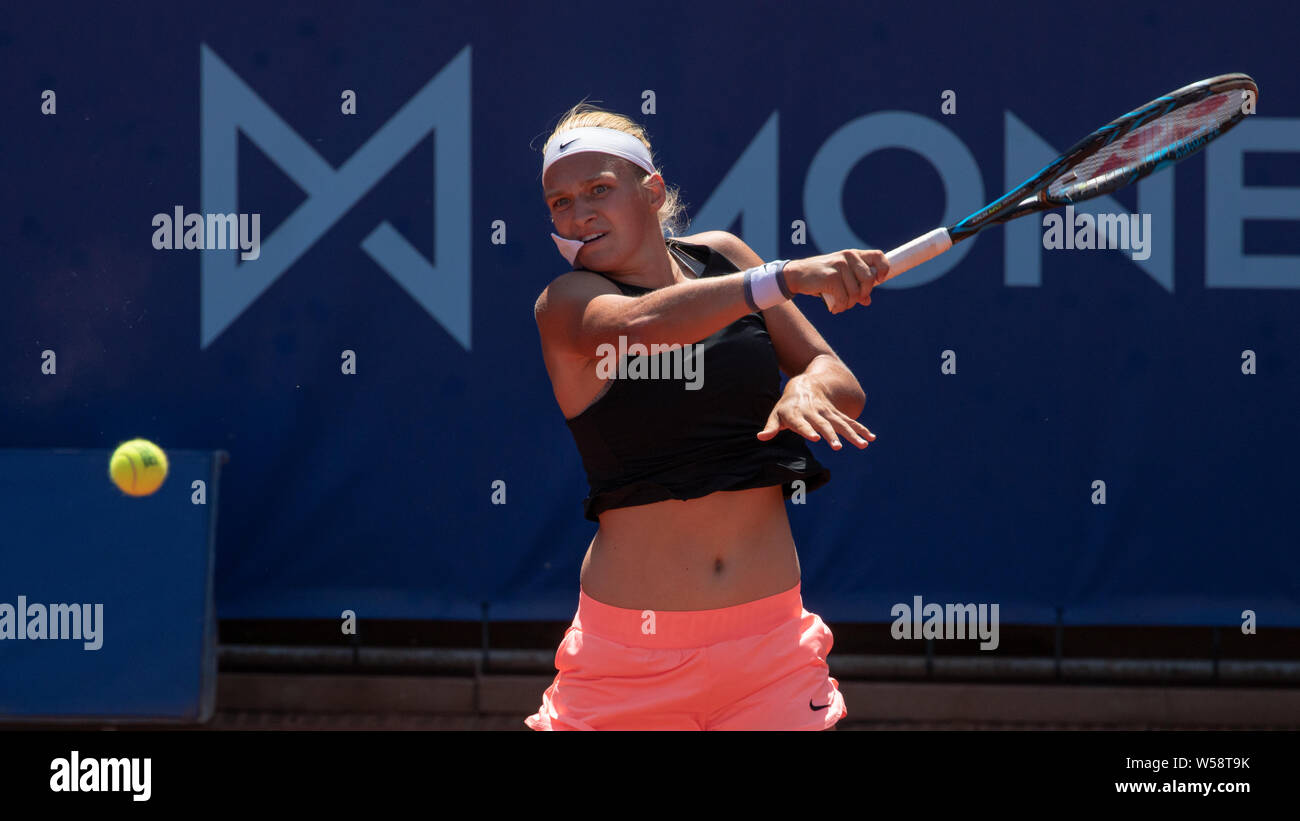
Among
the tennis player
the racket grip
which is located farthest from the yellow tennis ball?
the racket grip

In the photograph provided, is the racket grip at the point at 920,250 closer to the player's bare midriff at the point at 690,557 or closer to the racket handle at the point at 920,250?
the racket handle at the point at 920,250

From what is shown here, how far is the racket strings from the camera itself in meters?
2.27

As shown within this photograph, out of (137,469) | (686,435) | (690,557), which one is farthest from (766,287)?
(137,469)

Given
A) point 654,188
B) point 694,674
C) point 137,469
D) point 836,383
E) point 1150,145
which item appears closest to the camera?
point 694,674

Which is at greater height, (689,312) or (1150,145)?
(1150,145)

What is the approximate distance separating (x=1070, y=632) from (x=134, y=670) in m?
2.97

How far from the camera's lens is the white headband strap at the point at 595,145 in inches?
81.7

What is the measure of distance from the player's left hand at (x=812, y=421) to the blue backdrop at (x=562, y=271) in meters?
2.08

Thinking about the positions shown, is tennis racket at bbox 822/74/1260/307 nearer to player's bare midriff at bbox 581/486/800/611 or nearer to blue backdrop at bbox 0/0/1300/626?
player's bare midriff at bbox 581/486/800/611

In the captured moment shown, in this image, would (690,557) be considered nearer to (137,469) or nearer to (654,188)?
(654,188)

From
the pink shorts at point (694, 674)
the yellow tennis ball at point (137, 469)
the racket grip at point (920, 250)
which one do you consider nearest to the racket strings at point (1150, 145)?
the racket grip at point (920, 250)

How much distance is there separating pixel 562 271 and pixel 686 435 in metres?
1.98

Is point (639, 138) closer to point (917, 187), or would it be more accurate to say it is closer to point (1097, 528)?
point (917, 187)

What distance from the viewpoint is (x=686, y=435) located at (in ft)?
6.52
